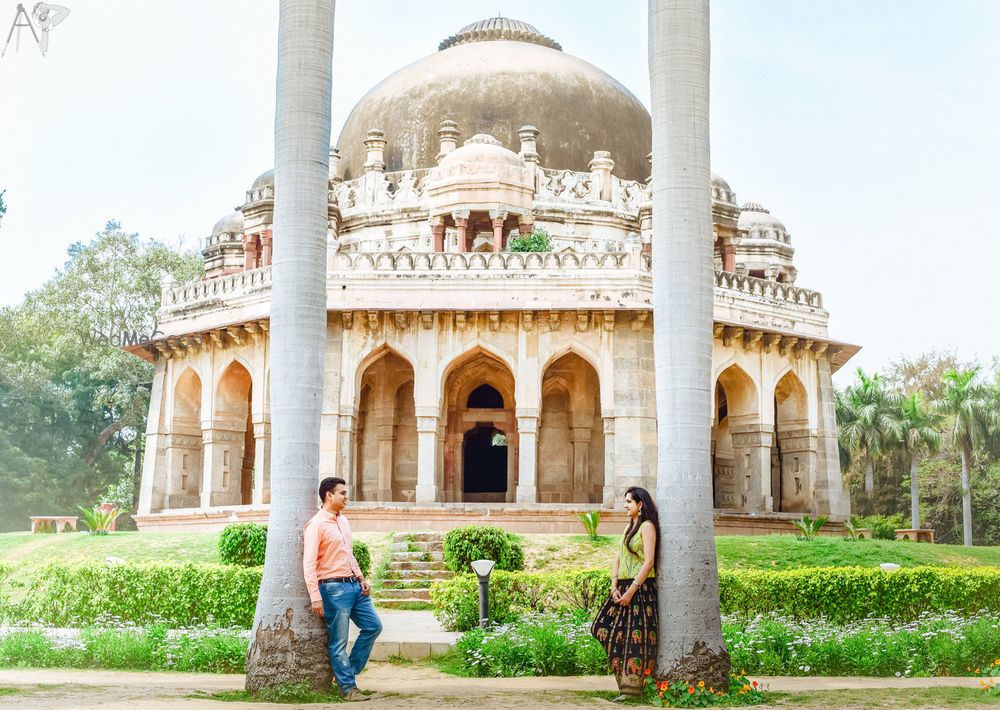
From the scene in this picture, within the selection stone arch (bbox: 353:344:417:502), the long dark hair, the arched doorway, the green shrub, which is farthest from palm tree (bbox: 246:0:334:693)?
the arched doorway

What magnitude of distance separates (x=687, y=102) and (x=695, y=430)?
7.59ft

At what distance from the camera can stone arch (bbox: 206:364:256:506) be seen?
25828 mm

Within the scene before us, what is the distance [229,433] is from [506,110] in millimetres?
10160

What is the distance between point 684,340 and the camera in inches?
328

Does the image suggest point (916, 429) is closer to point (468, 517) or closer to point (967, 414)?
point (967, 414)

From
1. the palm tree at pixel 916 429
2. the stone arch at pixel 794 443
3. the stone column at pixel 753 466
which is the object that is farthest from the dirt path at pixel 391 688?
the palm tree at pixel 916 429

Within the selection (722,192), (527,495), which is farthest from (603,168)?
(527,495)

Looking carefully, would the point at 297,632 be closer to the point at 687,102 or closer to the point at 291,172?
the point at 291,172

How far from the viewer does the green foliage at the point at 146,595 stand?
11859mm

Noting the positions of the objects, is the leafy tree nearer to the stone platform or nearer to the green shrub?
the stone platform

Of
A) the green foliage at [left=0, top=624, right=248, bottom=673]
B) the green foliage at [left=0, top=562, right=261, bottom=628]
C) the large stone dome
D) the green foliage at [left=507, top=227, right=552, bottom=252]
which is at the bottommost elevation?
the green foliage at [left=0, top=624, right=248, bottom=673]

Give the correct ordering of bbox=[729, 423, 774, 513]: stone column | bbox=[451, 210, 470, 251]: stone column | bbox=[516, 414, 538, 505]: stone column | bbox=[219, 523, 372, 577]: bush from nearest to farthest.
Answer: bbox=[219, 523, 372, 577]: bush → bbox=[516, 414, 538, 505]: stone column → bbox=[729, 423, 774, 513]: stone column → bbox=[451, 210, 470, 251]: stone column

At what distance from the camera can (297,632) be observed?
7.98m

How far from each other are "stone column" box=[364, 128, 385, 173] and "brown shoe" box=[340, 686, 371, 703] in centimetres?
2204
